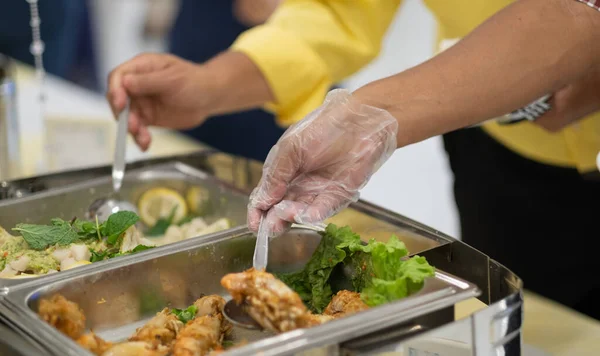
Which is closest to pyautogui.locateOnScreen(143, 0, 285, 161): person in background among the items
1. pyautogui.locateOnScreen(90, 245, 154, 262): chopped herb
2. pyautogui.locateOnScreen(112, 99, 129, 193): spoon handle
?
pyautogui.locateOnScreen(112, 99, 129, 193): spoon handle

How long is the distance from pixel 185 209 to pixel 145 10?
453cm

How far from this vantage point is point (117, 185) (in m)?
1.68

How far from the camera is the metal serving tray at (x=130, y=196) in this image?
153 centimetres

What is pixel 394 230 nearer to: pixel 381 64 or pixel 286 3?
pixel 286 3

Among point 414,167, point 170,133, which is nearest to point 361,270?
point 170,133

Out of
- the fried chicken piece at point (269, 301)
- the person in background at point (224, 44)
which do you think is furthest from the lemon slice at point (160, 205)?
the person in background at point (224, 44)

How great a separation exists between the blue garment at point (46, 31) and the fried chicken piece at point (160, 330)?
A: 8.19 feet

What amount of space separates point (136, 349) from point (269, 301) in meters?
0.18

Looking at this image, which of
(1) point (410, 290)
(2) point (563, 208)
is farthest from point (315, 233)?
(2) point (563, 208)

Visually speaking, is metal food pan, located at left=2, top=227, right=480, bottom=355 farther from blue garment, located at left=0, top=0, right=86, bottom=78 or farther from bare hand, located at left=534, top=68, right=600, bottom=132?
blue garment, located at left=0, top=0, right=86, bottom=78

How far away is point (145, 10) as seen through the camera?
19.5 feet

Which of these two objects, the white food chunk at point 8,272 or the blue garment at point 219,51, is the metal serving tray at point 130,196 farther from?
the blue garment at point 219,51

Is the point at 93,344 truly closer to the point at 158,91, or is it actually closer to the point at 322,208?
the point at 322,208

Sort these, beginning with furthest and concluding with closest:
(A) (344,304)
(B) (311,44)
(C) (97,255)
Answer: (B) (311,44) < (C) (97,255) < (A) (344,304)
